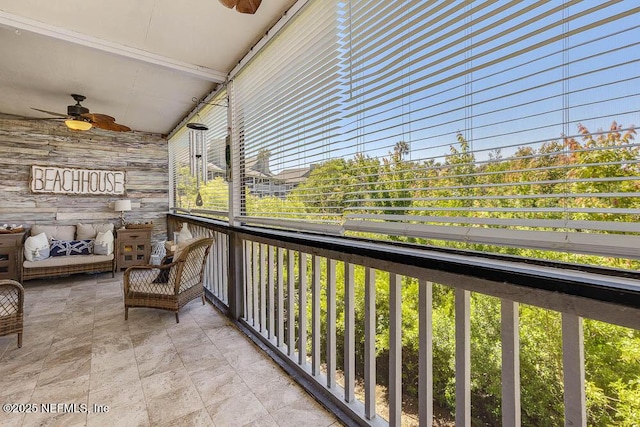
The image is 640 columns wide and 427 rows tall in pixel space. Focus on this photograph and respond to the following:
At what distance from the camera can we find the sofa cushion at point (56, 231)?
4.80 metres

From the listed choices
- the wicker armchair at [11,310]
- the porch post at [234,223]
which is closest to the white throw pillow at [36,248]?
the wicker armchair at [11,310]

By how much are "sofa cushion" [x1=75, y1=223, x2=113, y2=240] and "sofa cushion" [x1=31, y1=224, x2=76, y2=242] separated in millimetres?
87

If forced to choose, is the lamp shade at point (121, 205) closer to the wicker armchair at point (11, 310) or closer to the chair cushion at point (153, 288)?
the chair cushion at point (153, 288)

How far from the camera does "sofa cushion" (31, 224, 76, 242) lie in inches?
189

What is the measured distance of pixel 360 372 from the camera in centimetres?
378

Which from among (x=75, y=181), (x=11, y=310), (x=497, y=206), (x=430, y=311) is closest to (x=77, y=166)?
(x=75, y=181)

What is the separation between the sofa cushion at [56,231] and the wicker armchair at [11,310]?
9.37 ft

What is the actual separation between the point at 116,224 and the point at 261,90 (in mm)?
4606

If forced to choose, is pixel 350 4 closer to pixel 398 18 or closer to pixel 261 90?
pixel 398 18

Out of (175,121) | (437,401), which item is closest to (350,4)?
(437,401)

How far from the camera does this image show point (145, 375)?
84.1 inches

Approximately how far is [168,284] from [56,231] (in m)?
3.42

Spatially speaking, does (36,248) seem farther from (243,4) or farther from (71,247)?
(243,4)

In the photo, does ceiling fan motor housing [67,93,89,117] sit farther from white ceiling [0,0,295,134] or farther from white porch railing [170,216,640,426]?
white porch railing [170,216,640,426]
